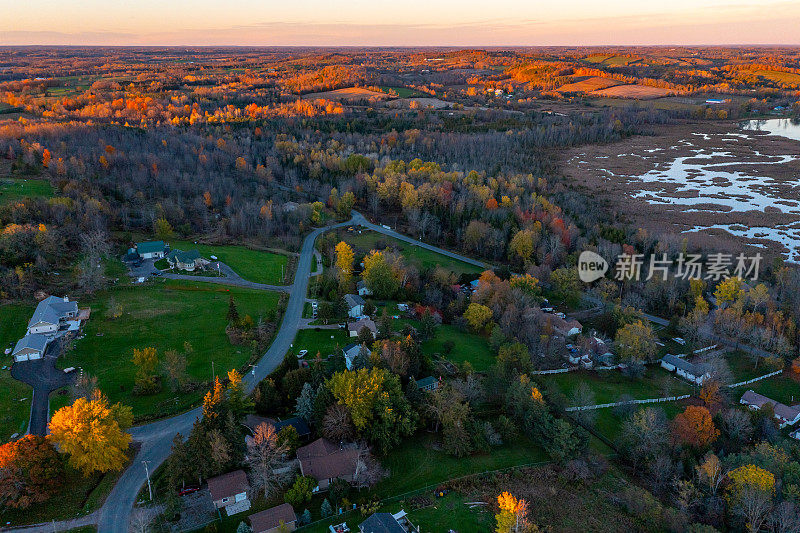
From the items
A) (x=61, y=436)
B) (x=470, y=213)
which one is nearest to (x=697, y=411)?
(x=61, y=436)

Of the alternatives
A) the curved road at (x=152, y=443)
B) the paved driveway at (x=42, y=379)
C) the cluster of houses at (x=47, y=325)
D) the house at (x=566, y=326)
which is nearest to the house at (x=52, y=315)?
the cluster of houses at (x=47, y=325)

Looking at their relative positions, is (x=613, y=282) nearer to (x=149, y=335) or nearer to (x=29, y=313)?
(x=149, y=335)

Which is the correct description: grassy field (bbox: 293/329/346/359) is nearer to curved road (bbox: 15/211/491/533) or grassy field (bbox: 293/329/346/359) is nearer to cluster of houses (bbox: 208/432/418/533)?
curved road (bbox: 15/211/491/533)

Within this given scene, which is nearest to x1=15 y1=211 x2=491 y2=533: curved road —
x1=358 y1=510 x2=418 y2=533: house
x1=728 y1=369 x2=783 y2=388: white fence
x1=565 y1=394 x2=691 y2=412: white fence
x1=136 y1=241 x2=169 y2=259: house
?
x1=358 y1=510 x2=418 y2=533: house

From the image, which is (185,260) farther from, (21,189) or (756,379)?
(756,379)

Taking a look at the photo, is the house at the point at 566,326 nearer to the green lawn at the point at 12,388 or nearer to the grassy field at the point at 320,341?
the grassy field at the point at 320,341

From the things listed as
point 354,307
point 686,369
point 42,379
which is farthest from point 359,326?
point 686,369

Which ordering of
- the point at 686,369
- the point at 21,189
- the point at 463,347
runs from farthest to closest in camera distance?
the point at 21,189 → the point at 463,347 → the point at 686,369
